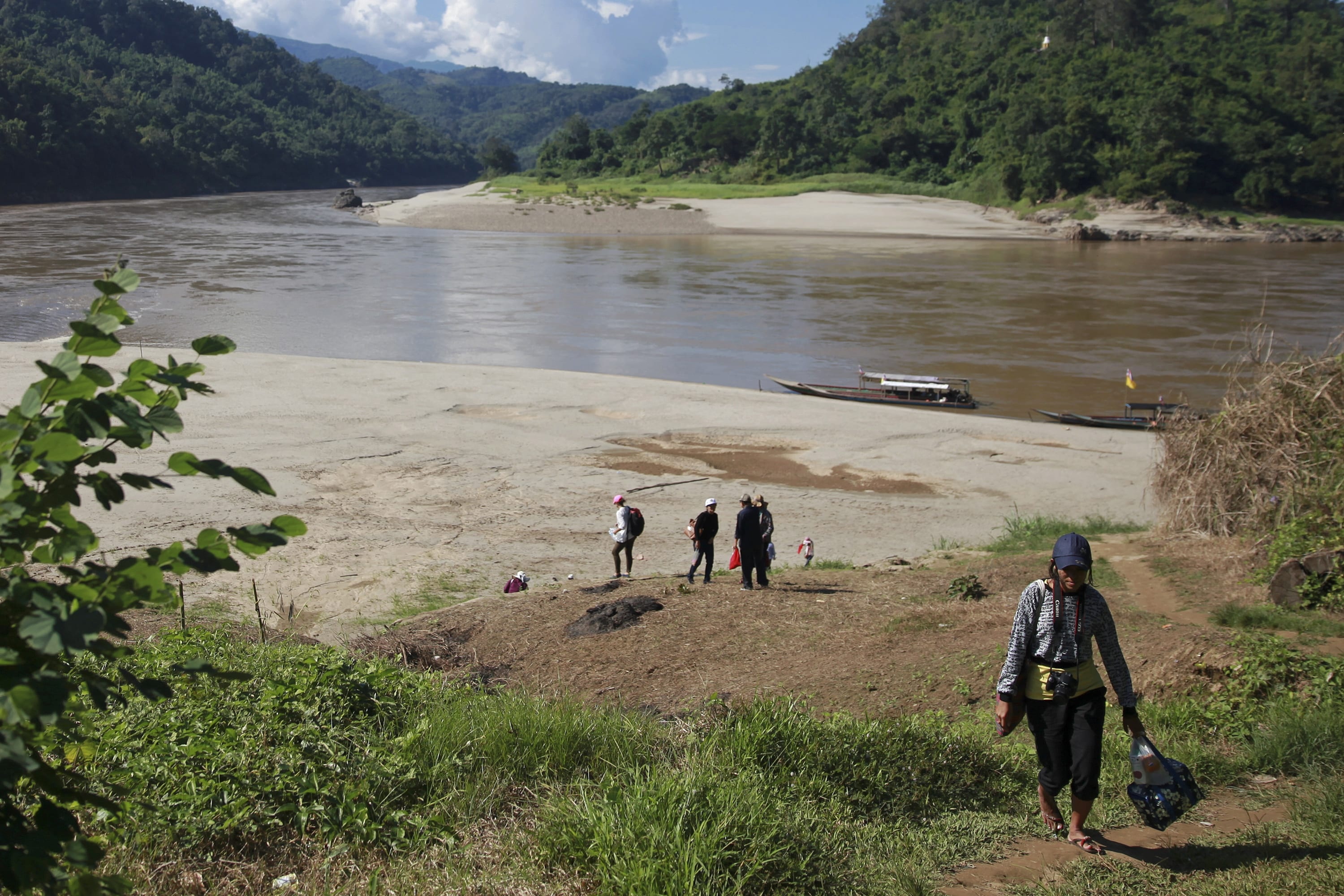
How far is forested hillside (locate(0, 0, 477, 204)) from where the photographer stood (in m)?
94.1

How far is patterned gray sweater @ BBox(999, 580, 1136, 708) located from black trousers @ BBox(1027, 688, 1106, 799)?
0.14 metres

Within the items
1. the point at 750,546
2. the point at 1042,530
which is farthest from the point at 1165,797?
the point at 1042,530

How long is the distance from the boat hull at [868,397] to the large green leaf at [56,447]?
890 inches

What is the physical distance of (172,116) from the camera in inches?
4843

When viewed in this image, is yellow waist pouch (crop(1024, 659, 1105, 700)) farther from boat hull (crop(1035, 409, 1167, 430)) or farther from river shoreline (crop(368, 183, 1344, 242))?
river shoreline (crop(368, 183, 1344, 242))

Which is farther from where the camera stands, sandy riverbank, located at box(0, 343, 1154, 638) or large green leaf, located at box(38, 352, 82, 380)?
sandy riverbank, located at box(0, 343, 1154, 638)

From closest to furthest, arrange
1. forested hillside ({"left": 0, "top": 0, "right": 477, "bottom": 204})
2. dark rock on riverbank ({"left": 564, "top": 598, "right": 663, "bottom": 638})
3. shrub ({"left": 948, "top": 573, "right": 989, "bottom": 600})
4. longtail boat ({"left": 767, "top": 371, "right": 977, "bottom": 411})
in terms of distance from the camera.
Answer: dark rock on riverbank ({"left": 564, "top": 598, "right": 663, "bottom": 638}) → shrub ({"left": 948, "top": 573, "right": 989, "bottom": 600}) → longtail boat ({"left": 767, "top": 371, "right": 977, "bottom": 411}) → forested hillside ({"left": 0, "top": 0, "right": 477, "bottom": 204})

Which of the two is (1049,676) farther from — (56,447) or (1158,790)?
(56,447)

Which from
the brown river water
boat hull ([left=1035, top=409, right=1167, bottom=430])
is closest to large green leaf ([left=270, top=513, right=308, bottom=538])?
the brown river water

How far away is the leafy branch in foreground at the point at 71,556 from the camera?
207cm

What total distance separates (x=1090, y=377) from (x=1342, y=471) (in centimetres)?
1964

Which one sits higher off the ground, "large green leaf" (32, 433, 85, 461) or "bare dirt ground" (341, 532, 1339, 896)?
"large green leaf" (32, 433, 85, 461)

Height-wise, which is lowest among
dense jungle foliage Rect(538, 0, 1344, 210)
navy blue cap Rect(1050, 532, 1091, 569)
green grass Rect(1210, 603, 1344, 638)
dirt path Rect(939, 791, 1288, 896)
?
green grass Rect(1210, 603, 1344, 638)

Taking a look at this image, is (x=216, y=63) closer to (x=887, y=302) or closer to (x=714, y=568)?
(x=887, y=302)
